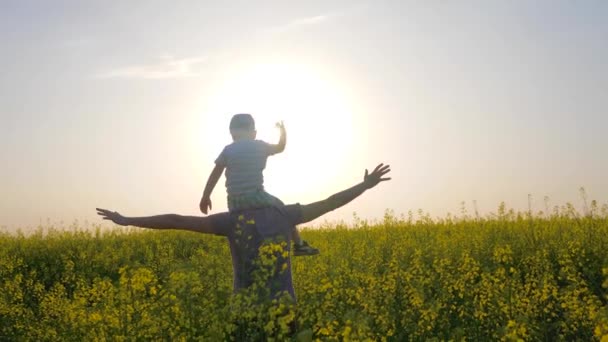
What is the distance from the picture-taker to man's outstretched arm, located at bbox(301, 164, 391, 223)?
6801 mm

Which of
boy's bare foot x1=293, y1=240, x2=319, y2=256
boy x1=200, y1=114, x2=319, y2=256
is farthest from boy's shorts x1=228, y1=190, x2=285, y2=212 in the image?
boy's bare foot x1=293, y1=240, x2=319, y2=256

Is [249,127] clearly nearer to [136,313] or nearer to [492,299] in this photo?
[136,313]

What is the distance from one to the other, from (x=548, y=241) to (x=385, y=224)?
540cm

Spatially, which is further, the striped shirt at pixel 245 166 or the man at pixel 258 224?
the striped shirt at pixel 245 166

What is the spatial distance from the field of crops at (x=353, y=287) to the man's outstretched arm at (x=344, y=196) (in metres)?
0.75

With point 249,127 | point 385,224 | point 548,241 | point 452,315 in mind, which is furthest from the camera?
point 385,224

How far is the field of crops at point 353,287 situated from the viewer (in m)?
6.07

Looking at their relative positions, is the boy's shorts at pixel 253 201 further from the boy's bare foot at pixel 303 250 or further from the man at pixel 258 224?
the boy's bare foot at pixel 303 250

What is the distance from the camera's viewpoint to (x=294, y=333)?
6.46m

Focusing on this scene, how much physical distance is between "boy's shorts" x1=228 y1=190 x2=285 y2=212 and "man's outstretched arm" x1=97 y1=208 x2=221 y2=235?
399 millimetres

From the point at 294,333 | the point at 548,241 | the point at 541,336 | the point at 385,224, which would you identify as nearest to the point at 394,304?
the point at 541,336

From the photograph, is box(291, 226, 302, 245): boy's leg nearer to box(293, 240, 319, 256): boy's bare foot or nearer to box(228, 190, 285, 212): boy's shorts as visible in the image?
box(293, 240, 319, 256): boy's bare foot

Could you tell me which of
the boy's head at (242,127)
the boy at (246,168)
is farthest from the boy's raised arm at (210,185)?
the boy's head at (242,127)

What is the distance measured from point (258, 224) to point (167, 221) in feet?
3.61
